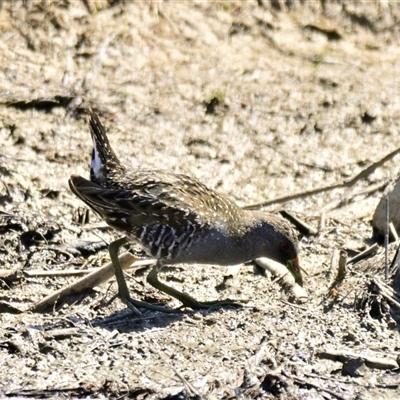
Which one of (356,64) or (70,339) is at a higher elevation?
(356,64)

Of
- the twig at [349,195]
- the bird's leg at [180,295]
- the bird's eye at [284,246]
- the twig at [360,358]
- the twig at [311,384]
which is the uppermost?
the bird's eye at [284,246]

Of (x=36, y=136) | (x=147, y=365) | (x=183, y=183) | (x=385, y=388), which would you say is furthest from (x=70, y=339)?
(x=36, y=136)

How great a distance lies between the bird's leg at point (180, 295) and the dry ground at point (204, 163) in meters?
0.12

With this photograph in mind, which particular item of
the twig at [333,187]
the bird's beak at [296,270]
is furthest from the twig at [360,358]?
the twig at [333,187]

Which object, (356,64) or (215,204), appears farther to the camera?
(356,64)

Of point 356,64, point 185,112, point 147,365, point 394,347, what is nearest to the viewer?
point 147,365

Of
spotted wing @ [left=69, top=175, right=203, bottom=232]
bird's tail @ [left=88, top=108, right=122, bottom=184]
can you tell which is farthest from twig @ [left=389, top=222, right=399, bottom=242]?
bird's tail @ [left=88, top=108, right=122, bottom=184]

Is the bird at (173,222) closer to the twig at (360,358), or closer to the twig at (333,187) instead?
the twig at (360,358)

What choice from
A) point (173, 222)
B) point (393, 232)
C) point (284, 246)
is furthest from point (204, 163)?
point (173, 222)

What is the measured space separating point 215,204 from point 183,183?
294 mm

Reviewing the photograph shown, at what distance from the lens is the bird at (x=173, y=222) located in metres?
7.49

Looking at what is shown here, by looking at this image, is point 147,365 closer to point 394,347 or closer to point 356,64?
point 394,347

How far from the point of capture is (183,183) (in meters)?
7.73

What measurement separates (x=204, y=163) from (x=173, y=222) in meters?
2.66
